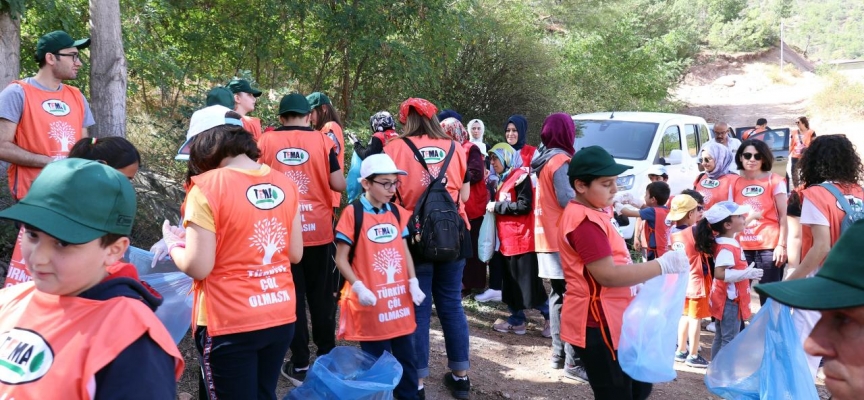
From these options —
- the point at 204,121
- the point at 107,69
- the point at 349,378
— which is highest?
the point at 107,69

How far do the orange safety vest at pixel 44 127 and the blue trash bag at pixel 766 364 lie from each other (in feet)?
12.2

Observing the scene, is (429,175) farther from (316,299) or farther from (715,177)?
(715,177)

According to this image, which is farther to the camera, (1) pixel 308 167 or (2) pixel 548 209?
(2) pixel 548 209

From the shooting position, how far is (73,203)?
5.60 ft

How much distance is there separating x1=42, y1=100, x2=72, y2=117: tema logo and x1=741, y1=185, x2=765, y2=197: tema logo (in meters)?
5.25

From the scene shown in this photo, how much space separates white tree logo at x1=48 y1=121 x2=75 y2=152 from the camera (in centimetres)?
429

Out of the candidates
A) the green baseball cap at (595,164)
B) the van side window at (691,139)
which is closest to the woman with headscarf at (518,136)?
the green baseball cap at (595,164)

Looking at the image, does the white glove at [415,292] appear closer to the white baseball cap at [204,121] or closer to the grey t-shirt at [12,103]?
the white baseball cap at [204,121]

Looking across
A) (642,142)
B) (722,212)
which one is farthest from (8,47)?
(642,142)

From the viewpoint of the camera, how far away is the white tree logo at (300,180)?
471cm

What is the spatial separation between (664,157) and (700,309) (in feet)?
16.0

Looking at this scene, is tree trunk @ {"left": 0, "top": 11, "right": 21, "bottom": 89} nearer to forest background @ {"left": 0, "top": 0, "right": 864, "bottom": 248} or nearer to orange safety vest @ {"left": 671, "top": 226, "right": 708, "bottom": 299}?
forest background @ {"left": 0, "top": 0, "right": 864, "bottom": 248}

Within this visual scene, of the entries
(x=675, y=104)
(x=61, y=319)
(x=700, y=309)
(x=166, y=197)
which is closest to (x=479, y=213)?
(x=700, y=309)

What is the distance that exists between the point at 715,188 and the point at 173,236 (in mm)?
5004
